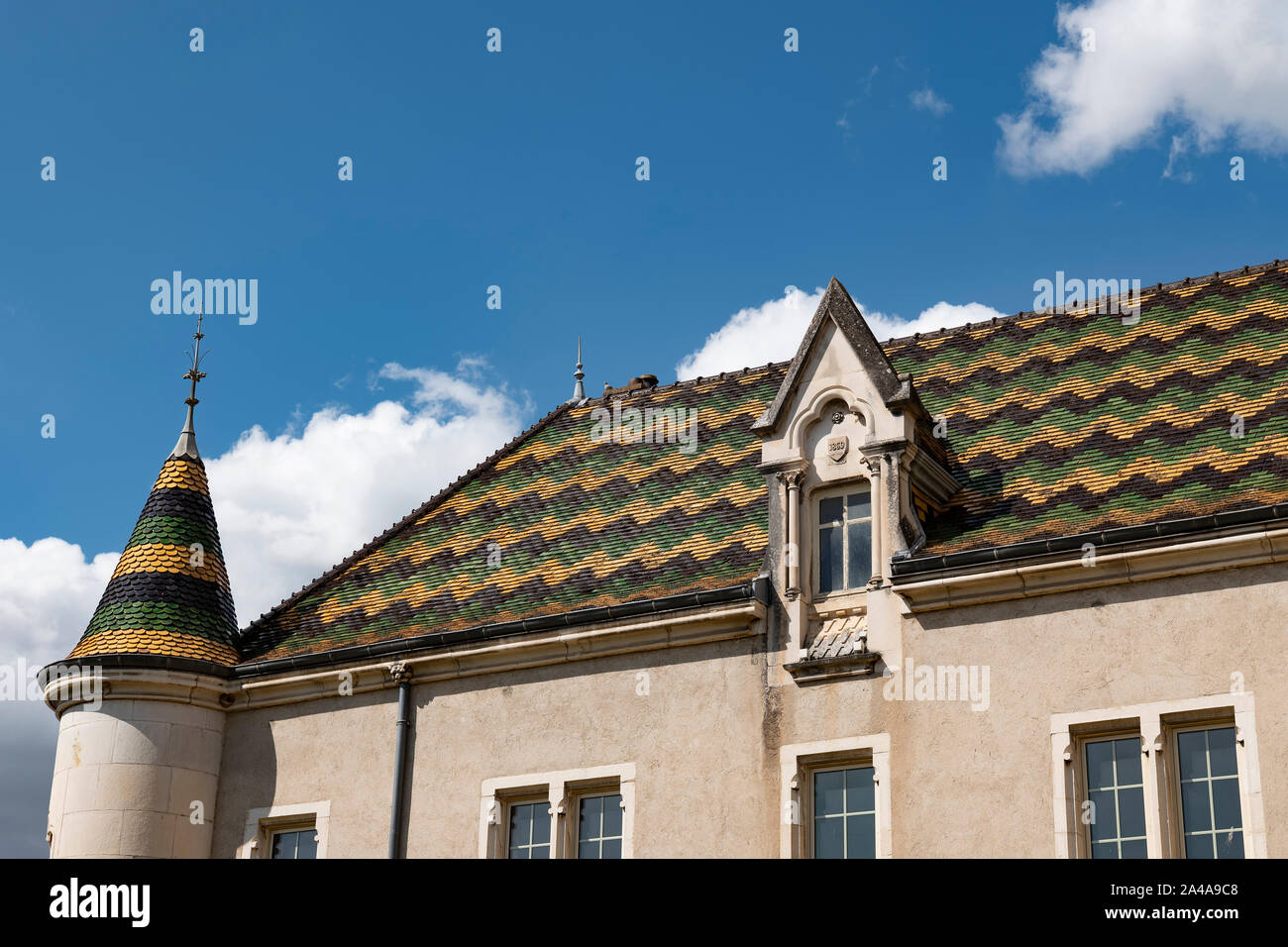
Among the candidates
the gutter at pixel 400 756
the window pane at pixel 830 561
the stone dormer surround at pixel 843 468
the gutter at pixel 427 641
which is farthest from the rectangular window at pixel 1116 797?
the gutter at pixel 400 756

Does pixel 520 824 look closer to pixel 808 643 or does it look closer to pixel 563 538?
pixel 808 643

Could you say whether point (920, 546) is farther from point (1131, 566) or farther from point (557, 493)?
point (557, 493)

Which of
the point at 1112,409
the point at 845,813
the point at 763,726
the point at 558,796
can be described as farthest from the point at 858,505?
the point at 558,796

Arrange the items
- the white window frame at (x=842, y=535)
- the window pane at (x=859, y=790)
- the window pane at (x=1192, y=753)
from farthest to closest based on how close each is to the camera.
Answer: the white window frame at (x=842, y=535)
the window pane at (x=859, y=790)
the window pane at (x=1192, y=753)

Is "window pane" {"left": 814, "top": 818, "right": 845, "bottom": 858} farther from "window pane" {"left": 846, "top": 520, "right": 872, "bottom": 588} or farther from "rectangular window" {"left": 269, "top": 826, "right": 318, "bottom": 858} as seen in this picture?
"rectangular window" {"left": 269, "top": 826, "right": 318, "bottom": 858}

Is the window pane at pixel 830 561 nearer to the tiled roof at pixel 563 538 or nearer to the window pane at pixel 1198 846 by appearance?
the tiled roof at pixel 563 538

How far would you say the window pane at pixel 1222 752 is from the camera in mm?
16188

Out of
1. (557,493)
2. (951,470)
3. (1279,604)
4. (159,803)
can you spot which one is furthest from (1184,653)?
(159,803)

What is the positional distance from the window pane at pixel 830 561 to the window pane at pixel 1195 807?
4399 mm

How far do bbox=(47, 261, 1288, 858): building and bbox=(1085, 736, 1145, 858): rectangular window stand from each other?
1.2 inches

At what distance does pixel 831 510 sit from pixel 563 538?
4.67 meters

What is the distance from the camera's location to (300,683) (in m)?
21.5

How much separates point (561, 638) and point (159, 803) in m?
5.43

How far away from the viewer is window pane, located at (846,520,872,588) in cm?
1903
